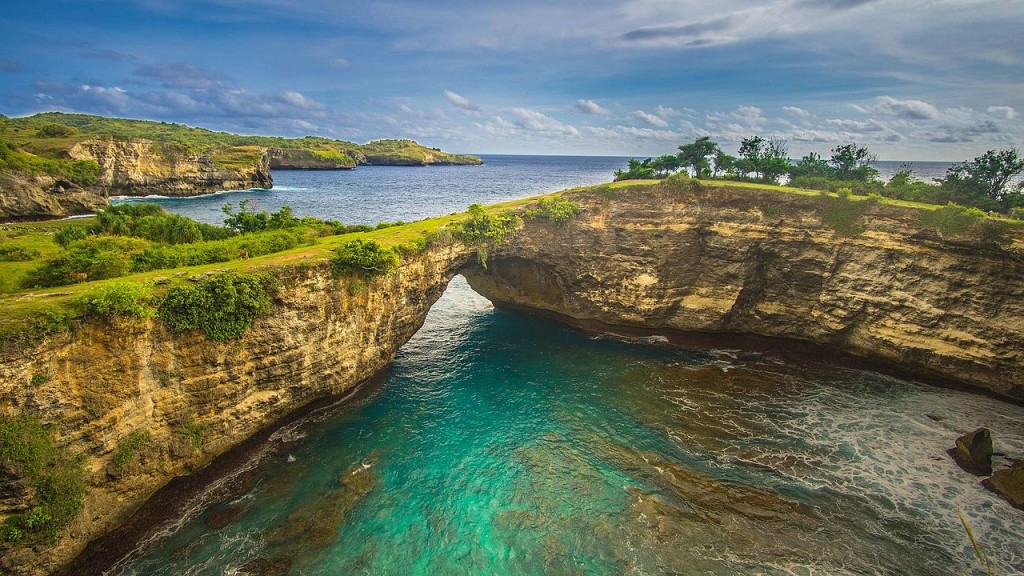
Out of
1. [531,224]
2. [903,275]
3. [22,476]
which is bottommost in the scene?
[22,476]

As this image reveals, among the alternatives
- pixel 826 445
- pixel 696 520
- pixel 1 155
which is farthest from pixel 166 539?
pixel 1 155

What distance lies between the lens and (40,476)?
15945 millimetres

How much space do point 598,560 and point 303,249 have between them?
22.3 metres

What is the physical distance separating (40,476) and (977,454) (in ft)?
131

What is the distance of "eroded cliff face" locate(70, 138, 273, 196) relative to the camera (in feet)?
251

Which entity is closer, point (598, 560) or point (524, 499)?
point (598, 560)

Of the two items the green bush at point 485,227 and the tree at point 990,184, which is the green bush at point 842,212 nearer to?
the tree at point 990,184

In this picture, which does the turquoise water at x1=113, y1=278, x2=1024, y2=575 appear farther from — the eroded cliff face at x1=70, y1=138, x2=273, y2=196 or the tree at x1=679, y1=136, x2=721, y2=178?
the eroded cliff face at x1=70, y1=138, x2=273, y2=196

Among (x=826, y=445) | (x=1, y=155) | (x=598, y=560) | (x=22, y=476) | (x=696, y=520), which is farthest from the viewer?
(x=1, y=155)

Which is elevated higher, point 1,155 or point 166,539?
point 1,155

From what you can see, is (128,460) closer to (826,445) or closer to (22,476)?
(22,476)

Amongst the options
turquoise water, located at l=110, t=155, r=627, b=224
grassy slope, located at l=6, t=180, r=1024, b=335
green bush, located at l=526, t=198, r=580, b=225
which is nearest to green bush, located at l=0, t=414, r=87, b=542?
grassy slope, located at l=6, t=180, r=1024, b=335

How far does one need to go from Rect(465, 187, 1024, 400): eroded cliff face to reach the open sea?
10.3 ft

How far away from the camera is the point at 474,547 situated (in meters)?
18.4
